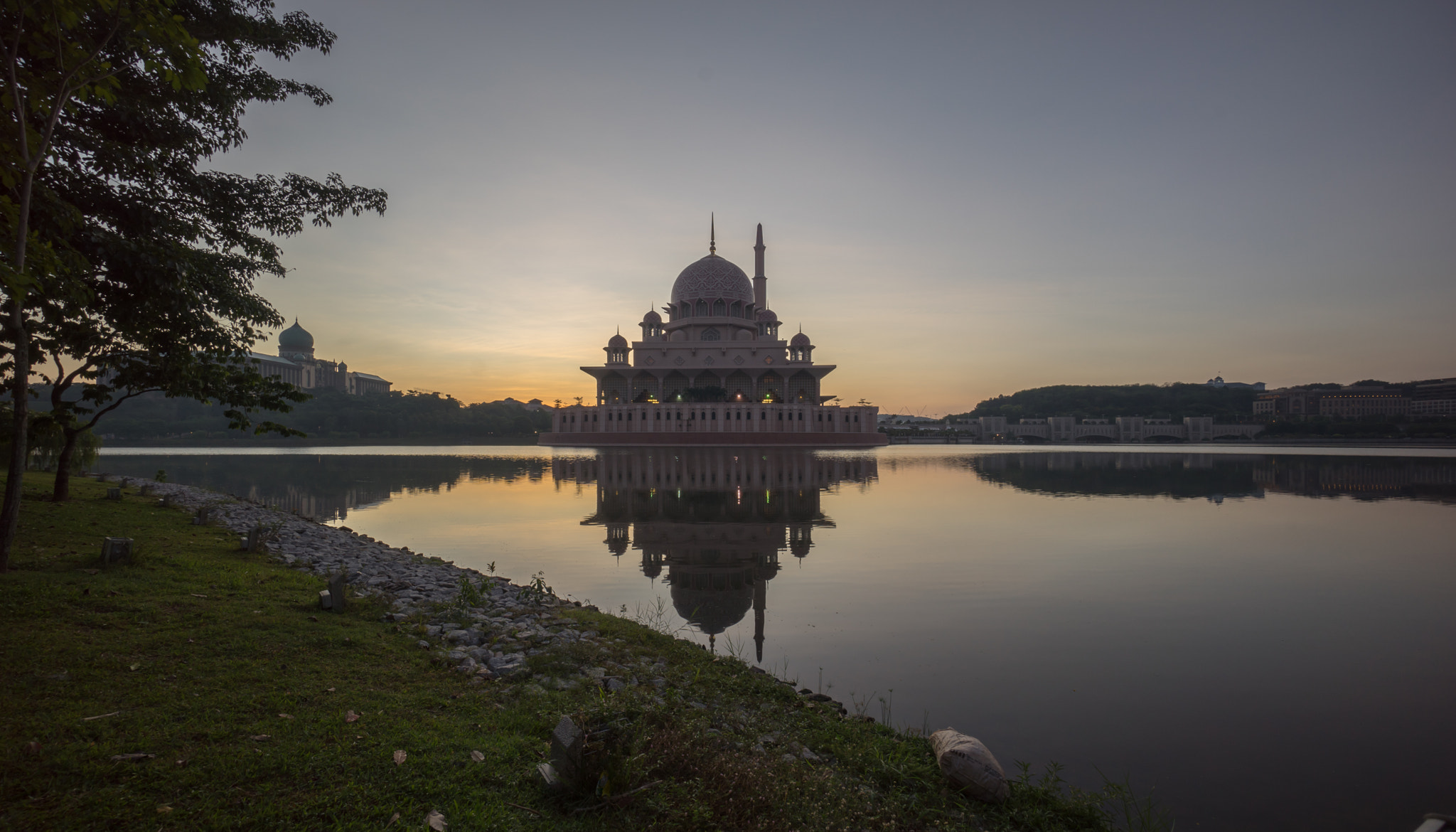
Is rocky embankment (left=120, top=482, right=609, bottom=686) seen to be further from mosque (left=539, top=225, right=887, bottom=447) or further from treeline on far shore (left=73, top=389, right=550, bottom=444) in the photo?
treeline on far shore (left=73, top=389, right=550, bottom=444)

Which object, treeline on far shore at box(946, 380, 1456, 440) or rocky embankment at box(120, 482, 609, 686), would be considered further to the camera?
treeline on far shore at box(946, 380, 1456, 440)

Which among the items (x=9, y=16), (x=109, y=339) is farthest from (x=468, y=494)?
(x=9, y=16)

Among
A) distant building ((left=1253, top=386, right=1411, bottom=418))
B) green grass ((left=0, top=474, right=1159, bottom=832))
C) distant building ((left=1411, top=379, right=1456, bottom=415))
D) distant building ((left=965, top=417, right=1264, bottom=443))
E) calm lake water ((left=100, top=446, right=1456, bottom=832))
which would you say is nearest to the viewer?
green grass ((left=0, top=474, right=1159, bottom=832))

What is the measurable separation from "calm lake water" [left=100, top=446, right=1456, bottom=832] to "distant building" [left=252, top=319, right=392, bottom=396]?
101935 mm

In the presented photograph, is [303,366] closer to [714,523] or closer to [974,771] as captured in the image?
[714,523]

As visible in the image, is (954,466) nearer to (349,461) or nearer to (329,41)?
(329,41)

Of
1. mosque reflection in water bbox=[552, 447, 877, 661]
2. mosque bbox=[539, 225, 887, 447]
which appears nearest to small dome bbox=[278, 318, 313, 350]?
mosque bbox=[539, 225, 887, 447]

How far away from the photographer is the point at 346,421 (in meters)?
79.9

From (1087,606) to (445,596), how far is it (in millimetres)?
8269

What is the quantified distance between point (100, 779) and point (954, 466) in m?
37.5

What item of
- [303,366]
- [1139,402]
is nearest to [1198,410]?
[1139,402]

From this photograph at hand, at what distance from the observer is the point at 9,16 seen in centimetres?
729

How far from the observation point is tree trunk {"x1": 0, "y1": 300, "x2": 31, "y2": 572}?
260 inches

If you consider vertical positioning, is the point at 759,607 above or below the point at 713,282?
below
